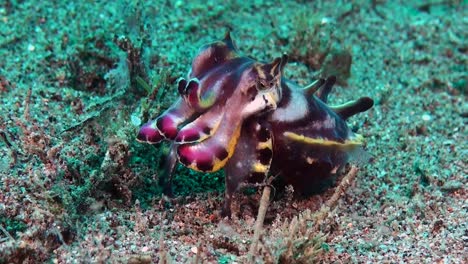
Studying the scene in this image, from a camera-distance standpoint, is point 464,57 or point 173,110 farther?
point 464,57

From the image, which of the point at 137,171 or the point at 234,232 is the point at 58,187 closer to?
the point at 137,171

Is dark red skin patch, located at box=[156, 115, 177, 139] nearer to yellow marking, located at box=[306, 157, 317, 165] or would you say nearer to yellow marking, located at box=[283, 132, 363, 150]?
yellow marking, located at box=[283, 132, 363, 150]

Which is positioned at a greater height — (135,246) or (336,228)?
(135,246)

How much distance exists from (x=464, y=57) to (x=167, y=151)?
4437mm

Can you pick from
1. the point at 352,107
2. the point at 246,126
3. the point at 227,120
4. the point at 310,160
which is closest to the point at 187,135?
the point at 227,120

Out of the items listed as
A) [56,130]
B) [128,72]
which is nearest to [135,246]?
[56,130]

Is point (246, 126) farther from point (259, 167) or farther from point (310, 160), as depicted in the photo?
point (310, 160)

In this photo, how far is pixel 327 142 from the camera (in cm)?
339

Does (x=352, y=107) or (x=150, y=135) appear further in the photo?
(x=352, y=107)

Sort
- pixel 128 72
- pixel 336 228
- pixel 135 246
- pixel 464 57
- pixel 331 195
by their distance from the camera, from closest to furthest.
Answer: pixel 135 246 < pixel 336 228 < pixel 331 195 < pixel 128 72 < pixel 464 57

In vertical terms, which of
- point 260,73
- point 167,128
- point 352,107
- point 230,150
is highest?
point 260,73

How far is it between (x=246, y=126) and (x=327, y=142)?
0.62 meters

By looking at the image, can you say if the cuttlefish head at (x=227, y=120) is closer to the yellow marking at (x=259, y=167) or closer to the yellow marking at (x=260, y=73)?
the yellow marking at (x=260, y=73)

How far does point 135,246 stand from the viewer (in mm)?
3111
